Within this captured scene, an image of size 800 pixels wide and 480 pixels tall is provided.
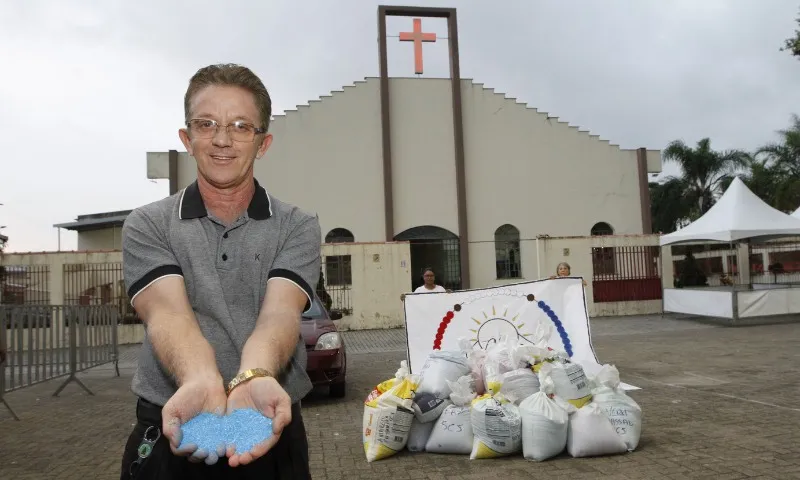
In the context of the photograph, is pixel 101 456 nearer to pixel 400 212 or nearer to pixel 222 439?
pixel 222 439

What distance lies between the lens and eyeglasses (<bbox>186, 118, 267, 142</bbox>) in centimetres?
179

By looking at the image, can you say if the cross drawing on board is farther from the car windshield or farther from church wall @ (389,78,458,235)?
the car windshield

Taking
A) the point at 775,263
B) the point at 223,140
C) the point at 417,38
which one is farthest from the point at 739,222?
the point at 223,140

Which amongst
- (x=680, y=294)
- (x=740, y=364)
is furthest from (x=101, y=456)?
(x=680, y=294)

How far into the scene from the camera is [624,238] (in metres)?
19.9

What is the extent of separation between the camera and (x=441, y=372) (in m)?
5.40

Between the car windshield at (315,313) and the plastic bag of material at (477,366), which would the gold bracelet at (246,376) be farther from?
the car windshield at (315,313)

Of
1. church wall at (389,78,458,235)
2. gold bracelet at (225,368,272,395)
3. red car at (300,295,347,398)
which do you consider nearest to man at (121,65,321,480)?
gold bracelet at (225,368,272,395)

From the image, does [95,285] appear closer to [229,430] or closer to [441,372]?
[441,372]

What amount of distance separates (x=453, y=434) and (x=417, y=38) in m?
22.0

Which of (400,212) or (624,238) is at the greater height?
(400,212)

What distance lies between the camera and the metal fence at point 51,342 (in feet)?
24.5

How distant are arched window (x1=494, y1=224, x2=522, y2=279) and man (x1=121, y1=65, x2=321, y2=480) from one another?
22339 millimetres

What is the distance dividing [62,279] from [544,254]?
1483cm
